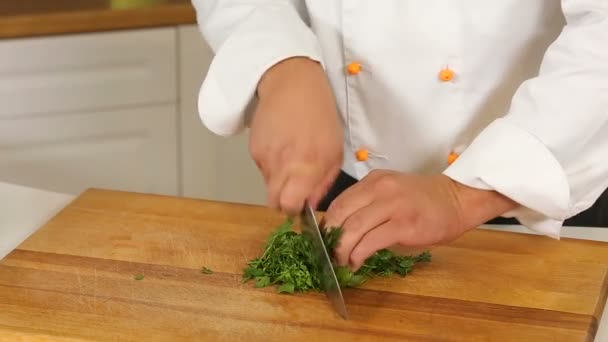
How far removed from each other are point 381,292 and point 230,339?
15cm

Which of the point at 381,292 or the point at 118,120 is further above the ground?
the point at 381,292

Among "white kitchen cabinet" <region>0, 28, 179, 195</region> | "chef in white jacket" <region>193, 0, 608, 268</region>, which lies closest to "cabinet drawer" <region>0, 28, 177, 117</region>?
"white kitchen cabinet" <region>0, 28, 179, 195</region>

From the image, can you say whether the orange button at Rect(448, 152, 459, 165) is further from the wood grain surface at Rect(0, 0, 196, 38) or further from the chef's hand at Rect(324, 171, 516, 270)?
the wood grain surface at Rect(0, 0, 196, 38)

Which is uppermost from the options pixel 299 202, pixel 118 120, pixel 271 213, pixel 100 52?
pixel 299 202

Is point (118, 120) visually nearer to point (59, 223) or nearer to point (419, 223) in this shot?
point (59, 223)

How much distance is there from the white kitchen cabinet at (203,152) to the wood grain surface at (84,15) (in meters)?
0.05

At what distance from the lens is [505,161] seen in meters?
0.86

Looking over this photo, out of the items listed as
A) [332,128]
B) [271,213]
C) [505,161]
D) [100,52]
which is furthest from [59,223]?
[100,52]

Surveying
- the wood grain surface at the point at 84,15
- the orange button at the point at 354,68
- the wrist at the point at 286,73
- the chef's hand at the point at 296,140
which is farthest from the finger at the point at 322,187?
the wood grain surface at the point at 84,15

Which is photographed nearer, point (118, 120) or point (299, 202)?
point (299, 202)

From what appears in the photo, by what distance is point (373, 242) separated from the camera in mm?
813

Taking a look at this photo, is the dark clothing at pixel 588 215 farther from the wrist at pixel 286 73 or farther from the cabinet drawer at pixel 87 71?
the cabinet drawer at pixel 87 71

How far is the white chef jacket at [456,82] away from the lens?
2.85 ft

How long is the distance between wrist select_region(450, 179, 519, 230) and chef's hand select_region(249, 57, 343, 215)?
4.4 inches
